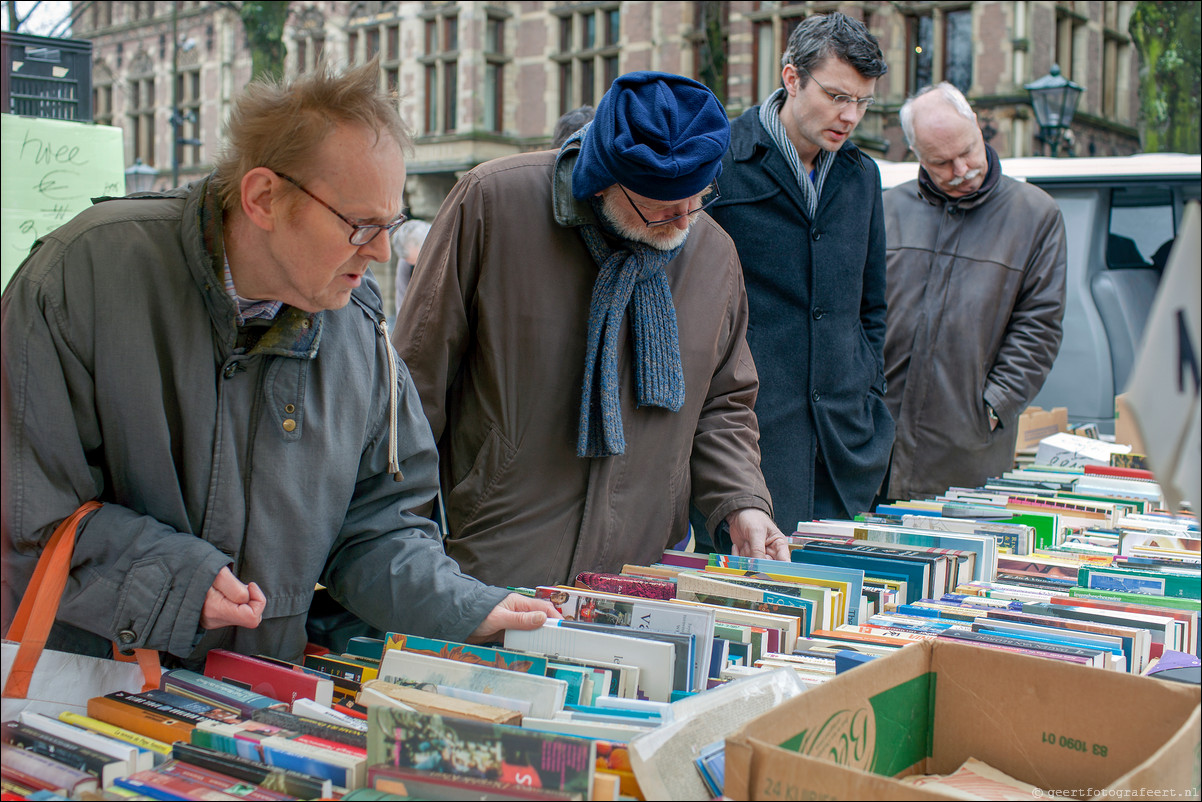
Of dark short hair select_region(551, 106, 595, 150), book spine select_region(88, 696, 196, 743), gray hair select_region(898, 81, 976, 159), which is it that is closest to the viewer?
book spine select_region(88, 696, 196, 743)

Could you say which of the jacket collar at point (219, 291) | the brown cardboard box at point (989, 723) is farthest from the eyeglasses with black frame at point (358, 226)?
the brown cardboard box at point (989, 723)

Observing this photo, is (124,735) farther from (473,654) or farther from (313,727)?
(473,654)

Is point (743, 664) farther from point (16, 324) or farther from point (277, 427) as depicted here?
point (16, 324)

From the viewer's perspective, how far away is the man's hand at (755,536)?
2.23 m

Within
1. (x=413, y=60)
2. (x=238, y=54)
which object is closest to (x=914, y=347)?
(x=413, y=60)

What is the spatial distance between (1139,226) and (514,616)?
625cm

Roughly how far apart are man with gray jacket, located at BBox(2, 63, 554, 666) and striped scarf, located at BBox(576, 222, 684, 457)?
2.00ft

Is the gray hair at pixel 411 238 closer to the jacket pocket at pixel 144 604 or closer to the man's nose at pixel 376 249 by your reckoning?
the man's nose at pixel 376 249

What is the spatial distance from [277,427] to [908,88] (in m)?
16.4

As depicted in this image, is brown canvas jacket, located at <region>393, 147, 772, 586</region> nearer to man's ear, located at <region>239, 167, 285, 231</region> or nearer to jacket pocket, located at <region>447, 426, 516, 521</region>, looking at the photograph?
jacket pocket, located at <region>447, 426, 516, 521</region>

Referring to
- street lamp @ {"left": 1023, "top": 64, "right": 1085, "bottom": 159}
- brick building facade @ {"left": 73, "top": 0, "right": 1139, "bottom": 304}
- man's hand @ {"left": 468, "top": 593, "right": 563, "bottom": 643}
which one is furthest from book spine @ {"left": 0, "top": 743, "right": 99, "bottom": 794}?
brick building facade @ {"left": 73, "top": 0, "right": 1139, "bottom": 304}

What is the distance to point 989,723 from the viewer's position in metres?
1.35

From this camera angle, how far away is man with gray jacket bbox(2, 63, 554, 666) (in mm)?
1530

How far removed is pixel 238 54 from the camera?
2616 cm
